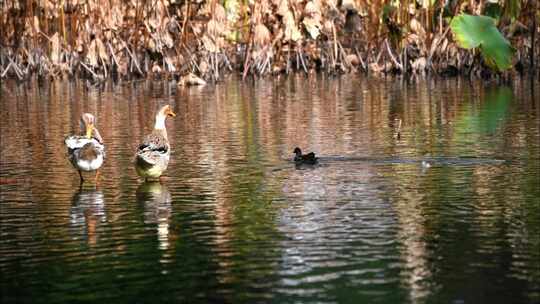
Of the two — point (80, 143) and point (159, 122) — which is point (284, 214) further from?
point (159, 122)

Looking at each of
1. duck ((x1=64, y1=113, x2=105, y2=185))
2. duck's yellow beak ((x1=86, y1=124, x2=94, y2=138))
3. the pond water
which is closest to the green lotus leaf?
the pond water

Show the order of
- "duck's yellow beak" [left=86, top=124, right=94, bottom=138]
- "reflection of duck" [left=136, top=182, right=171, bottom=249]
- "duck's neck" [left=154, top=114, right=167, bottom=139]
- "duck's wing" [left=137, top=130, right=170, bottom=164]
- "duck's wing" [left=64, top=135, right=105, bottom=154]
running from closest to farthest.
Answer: "reflection of duck" [left=136, top=182, right=171, bottom=249] → "duck's wing" [left=137, top=130, right=170, bottom=164] → "duck's wing" [left=64, top=135, right=105, bottom=154] → "duck's yellow beak" [left=86, top=124, right=94, bottom=138] → "duck's neck" [left=154, top=114, right=167, bottom=139]

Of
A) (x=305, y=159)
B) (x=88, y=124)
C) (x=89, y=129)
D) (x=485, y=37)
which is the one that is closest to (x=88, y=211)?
(x=89, y=129)

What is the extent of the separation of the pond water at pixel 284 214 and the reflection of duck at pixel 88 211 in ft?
0.07

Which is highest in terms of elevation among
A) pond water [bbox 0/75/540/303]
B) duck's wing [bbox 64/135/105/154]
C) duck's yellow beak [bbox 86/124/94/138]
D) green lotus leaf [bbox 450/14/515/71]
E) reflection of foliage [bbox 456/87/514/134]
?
green lotus leaf [bbox 450/14/515/71]

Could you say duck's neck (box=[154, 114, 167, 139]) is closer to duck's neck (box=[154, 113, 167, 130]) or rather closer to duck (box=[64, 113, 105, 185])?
duck's neck (box=[154, 113, 167, 130])

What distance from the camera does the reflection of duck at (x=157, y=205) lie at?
1097cm

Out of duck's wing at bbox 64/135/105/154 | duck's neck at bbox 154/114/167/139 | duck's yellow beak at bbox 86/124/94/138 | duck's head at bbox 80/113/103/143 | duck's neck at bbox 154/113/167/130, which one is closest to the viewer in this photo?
duck's wing at bbox 64/135/105/154

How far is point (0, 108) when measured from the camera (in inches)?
1056

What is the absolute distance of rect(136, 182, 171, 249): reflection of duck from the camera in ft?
36.0

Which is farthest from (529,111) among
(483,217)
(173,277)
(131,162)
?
(173,277)

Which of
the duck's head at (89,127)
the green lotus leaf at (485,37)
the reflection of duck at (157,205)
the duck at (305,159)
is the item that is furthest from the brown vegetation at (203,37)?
the reflection of duck at (157,205)

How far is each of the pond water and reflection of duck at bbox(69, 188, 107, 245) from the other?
21mm

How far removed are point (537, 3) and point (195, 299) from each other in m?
25.3
